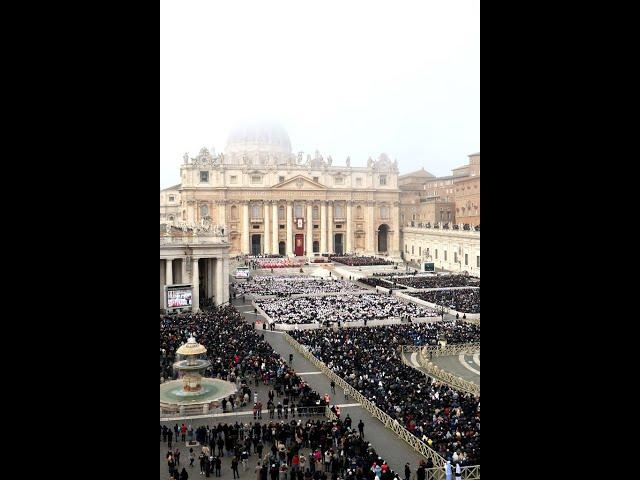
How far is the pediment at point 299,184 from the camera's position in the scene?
70.2 metres

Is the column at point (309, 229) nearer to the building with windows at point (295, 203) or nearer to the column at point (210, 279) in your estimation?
the building with windows at point (295, 203)

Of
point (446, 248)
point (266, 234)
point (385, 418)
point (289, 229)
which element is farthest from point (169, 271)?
point (289, 229)

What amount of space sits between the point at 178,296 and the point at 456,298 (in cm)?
1547

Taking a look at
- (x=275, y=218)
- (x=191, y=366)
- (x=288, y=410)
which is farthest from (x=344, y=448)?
(x=275, y=218)

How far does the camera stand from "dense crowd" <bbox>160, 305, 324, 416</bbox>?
17.3 m

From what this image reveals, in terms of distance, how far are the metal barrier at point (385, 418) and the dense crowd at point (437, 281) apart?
20.3 m

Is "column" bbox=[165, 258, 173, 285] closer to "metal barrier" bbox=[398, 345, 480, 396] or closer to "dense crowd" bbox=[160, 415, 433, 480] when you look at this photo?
"metal barrier" bbox=[398, 345, 480, 396]

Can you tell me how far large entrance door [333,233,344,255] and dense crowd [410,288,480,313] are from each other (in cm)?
3459

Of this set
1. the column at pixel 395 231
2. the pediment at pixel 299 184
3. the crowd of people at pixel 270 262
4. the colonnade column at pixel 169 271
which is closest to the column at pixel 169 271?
the colonnade column at pixel 169 271
